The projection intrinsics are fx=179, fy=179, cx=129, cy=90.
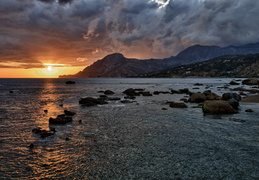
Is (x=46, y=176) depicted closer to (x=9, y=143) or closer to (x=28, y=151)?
(x=28, y=151)

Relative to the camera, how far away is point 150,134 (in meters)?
21.1

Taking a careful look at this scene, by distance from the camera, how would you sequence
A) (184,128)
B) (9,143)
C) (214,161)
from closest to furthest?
1. (214,161)
2. (9,143)
3. (184,128)

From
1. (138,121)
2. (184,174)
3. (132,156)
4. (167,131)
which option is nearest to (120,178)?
(132,156)

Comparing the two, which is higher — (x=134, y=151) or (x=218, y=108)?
(x=218, y=108)

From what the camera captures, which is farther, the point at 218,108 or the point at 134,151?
the point at 218,108

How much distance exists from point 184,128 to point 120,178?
45.7 ft

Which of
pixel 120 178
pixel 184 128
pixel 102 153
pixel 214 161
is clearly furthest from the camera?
pixel 184 128

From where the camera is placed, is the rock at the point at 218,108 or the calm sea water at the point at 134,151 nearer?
the calm sea water at the point at 134,151

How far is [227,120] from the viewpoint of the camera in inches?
1072

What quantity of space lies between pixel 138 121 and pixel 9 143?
54.0 ft

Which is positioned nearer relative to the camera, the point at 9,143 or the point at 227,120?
the point at 9,143

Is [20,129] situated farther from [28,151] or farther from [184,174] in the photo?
[184,174]

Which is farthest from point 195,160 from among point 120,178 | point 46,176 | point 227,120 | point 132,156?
point 227,120

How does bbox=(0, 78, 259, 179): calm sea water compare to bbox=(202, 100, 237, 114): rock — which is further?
bbox=(202, 100, 237, 114): rock
